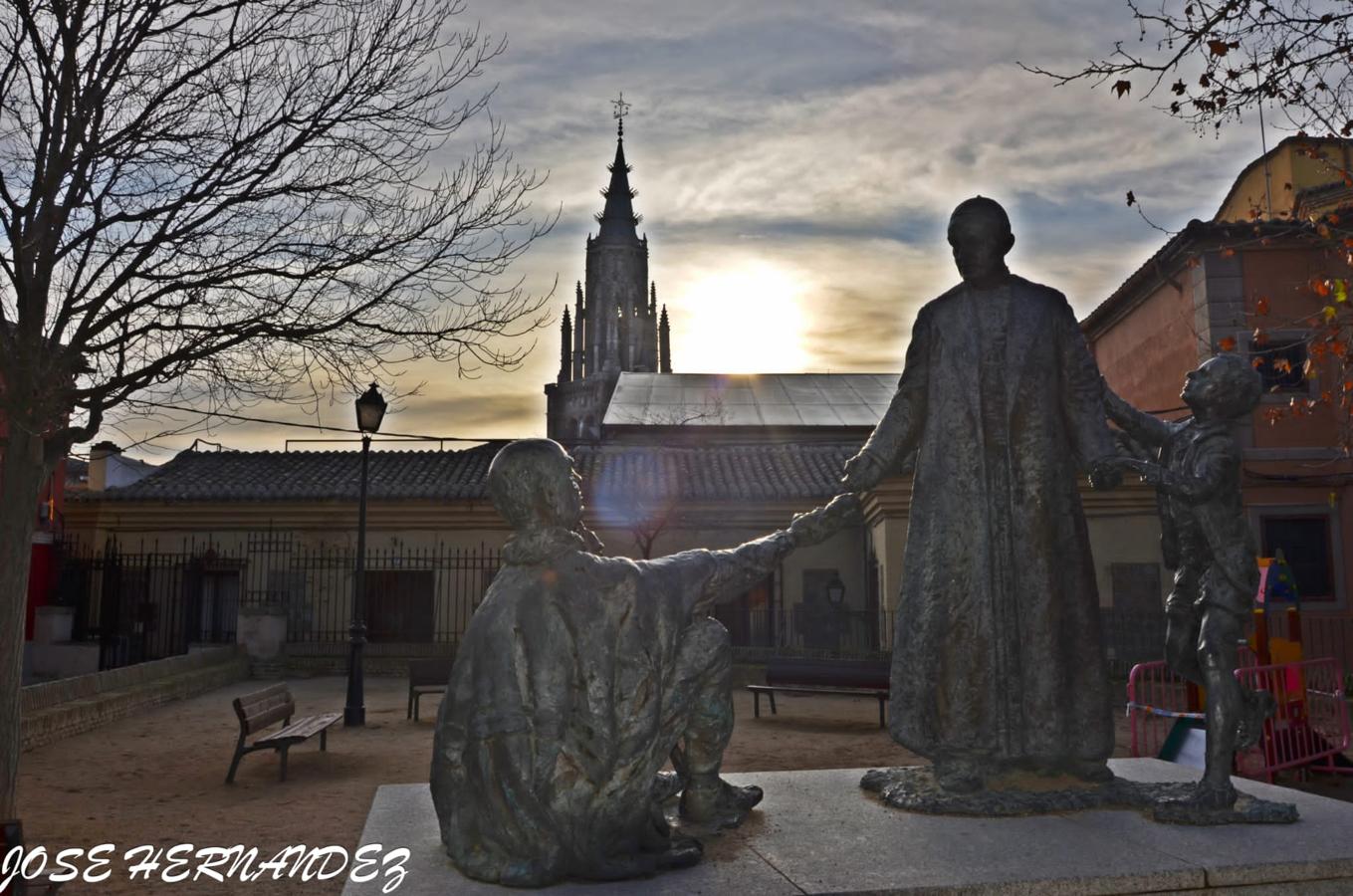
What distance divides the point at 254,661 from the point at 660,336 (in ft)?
184

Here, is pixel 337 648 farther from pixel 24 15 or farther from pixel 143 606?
pixel 24 15

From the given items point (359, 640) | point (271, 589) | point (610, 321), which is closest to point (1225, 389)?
point (359, 640)

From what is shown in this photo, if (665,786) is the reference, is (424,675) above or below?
below

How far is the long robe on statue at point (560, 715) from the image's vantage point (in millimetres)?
2980

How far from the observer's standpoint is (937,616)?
3.92 metres

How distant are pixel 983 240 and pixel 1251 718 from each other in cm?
209

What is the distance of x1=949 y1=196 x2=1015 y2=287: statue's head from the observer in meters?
4.15

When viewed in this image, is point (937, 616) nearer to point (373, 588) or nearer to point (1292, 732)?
point (1292, 732)

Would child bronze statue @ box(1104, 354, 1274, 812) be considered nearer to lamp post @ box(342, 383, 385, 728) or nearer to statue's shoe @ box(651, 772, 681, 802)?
statue's shoe @ box(651, 772, 681, 802)

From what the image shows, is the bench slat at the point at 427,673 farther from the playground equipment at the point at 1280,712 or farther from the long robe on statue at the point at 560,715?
the long robe on statue at the point at 560,715

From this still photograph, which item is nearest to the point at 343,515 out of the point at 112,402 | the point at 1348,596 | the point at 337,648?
the point at 337,648

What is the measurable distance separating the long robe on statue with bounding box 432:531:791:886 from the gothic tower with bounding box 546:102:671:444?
65871mm

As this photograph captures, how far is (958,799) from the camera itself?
3.67 m

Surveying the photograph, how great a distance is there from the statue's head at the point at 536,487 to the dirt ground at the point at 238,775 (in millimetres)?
3741
